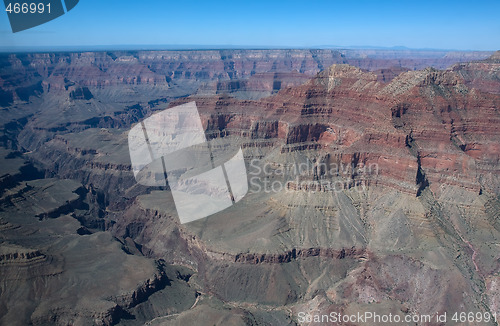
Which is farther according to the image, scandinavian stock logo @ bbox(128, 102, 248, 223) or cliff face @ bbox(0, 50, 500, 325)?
scandinavian stock logo @ bbox(128, 102, 248, 223)

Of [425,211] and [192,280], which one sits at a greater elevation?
[425,211]

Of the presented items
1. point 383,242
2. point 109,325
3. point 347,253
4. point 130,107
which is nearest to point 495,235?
point 383,242

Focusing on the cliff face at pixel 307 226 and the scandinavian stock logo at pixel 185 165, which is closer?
the cliff face at pixel 307 226

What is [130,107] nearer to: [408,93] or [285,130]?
[285,130]
